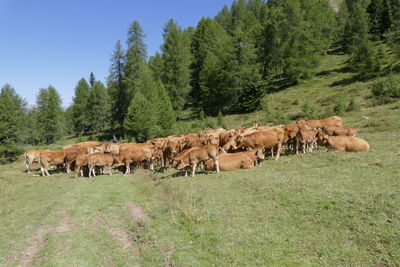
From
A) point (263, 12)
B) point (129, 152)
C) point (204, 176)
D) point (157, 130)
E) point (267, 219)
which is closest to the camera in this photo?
point (267, 219)

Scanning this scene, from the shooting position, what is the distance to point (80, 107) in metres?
65.4

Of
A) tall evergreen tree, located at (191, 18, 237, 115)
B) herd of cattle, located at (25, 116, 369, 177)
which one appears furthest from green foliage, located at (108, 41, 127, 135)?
herd of cattle, located at (25, 116, 369, 177)

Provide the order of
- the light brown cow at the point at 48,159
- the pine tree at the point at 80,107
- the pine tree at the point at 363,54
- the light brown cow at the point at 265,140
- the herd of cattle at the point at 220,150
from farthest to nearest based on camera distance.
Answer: the pine tree at the point at 80,107, the pine tree at the point at 363,54, the light brown cow at the point at 48,159, the light brown cow at the point at 265,140, the herd of cattle at the point at 220,150

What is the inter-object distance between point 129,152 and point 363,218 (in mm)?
12497

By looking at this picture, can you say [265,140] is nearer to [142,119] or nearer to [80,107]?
[142,119]

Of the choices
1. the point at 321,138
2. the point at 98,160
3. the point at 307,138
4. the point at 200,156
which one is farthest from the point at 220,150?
the point at 98,160

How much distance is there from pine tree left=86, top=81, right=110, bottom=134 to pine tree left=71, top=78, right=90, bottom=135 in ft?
6.66

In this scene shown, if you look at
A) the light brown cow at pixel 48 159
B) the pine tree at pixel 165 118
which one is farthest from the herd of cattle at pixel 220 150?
the pine tree at pixel 165 118

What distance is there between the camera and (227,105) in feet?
150

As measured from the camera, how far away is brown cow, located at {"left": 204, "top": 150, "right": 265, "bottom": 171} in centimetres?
1314

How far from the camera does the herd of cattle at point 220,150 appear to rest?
13.3m

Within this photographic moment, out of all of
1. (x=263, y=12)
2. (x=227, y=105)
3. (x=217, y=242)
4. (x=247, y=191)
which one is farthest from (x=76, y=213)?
(x=263, y=12)

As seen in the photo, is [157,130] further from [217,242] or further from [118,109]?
[217,242]

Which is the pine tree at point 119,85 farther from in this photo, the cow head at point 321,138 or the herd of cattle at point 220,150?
the cow head at point 321,138
